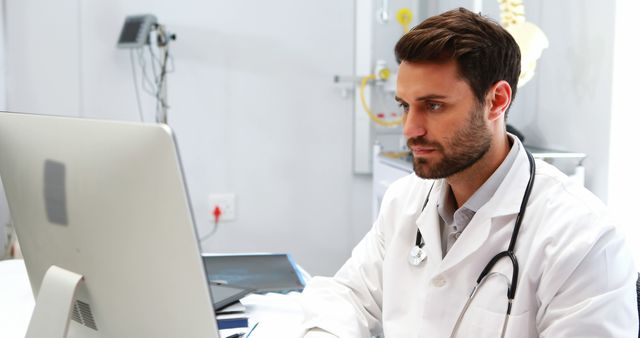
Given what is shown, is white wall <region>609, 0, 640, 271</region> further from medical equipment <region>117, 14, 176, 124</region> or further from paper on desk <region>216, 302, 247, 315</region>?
medical equipment <region>117, 14, 176, 124</region>

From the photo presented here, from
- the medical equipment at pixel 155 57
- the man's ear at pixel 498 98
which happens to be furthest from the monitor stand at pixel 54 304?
the medical equipment at pixel 155 57

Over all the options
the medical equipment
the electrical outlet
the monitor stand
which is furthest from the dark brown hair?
the electrical outlet

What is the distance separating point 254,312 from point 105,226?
2.12 ft

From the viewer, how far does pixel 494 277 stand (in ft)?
3.61

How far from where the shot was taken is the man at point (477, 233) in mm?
1005

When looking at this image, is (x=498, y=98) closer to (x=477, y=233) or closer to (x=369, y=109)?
(x=477, y=233)

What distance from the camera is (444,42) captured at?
3.70 ft

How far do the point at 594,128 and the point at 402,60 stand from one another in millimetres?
1019

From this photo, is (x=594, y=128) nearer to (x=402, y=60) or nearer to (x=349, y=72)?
(x=402, y=60)

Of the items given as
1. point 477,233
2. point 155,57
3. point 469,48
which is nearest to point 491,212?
point 477,233

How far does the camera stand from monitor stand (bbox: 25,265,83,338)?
2.95ft

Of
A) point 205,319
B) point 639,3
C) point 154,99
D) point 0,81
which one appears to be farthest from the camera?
point 154,99

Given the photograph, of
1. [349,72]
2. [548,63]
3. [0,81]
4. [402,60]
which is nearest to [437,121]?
[402,60]

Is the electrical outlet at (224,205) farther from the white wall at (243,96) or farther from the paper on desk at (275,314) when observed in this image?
the paper on desk at (275,314)
